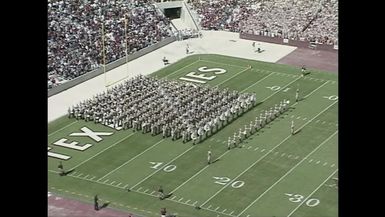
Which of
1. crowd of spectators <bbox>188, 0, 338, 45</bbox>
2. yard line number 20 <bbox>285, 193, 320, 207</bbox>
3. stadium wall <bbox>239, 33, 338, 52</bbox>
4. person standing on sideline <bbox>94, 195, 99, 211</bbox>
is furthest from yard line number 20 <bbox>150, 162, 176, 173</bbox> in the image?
crowd of spectators <bbox>188, 0, 338, 45</bbox>

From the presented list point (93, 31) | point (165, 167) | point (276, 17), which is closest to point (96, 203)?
point (165, 167)

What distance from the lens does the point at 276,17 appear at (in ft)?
153

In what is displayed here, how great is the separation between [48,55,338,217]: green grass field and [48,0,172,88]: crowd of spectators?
7640 mm

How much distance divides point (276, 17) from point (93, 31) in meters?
12.6

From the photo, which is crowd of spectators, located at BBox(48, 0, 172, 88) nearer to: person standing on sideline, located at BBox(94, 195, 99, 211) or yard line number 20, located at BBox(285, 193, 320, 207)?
person standing on sideline, located at BBox(94, 195, 99, 211)

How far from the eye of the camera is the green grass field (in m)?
22.0

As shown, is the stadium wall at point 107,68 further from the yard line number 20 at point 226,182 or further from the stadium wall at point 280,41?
the yard line number 20 at point 226,182

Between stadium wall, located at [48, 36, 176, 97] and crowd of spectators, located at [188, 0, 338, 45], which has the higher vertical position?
crowd of spectators, located at [188, 0, 338, 45]

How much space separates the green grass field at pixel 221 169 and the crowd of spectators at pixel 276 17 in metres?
11.6

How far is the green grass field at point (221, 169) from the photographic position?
2195cm

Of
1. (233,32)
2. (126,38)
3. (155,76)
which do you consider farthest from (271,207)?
(233,32)

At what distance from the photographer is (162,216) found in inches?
815
